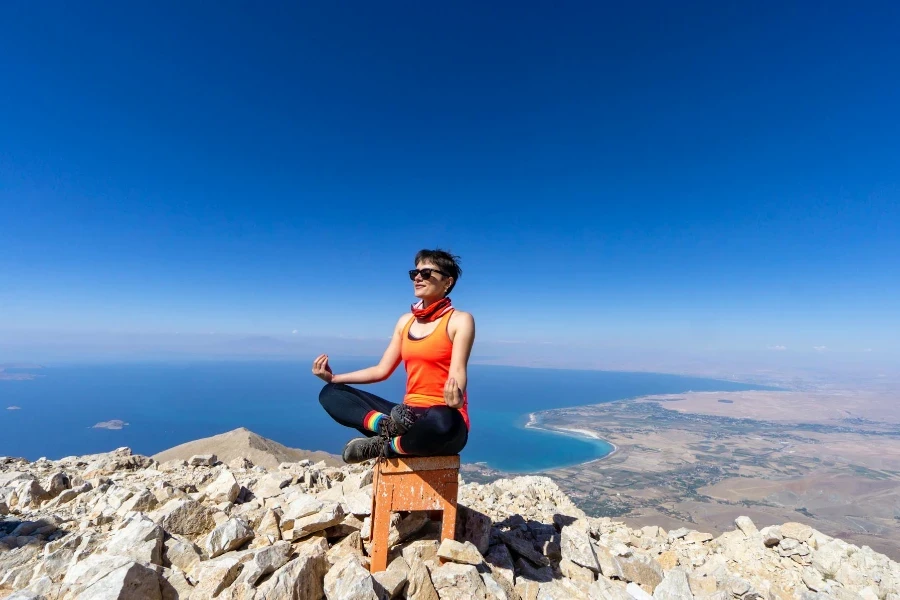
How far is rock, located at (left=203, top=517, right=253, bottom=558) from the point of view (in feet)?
11.6

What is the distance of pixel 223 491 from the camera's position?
17.9 ft

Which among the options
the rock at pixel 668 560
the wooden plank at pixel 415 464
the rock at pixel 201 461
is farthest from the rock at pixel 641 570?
the rock at pixel 201 461

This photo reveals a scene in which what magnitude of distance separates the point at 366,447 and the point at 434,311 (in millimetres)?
1401

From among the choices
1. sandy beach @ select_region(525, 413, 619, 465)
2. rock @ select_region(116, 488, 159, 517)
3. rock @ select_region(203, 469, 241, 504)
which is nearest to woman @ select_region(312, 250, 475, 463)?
rock @ select_region(203, 469, 241, 504)

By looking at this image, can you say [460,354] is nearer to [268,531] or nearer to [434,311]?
[434,311]

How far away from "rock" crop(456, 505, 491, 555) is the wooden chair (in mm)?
641

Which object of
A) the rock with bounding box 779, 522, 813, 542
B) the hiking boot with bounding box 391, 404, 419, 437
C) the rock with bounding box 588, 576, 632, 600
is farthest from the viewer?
the rock with bounding box 779, 522, 813, 542

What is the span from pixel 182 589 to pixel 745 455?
375 ft

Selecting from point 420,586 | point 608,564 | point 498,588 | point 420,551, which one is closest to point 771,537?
point 608,564

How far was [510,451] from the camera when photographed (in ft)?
309

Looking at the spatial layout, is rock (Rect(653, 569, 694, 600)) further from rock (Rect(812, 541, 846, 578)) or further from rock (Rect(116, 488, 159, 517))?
rock (Rect(116, 488, 159, 517))

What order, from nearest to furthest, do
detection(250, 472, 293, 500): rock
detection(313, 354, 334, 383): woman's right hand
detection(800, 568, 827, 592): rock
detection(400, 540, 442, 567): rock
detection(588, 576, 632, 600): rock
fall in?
detection(400, 540, 442, 567): rock → detection(588, 576, 632, 600): rock → detection(313, 354, 334, 383): woman's right hand → detection(800, 568, 827, 592): rock → detection(250, 472, 293, 500): rock

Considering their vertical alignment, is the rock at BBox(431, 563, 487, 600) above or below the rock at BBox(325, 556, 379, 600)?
below

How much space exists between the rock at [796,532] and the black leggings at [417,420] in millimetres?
6722
